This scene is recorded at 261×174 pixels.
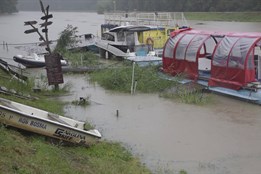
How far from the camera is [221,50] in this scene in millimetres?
16094

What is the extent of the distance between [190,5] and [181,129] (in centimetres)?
7087

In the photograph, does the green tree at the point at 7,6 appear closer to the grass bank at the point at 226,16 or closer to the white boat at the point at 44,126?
the grass bank at the point at 226,16

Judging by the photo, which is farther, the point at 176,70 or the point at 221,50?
the point at 176,70

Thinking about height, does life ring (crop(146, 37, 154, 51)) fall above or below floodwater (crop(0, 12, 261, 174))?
above

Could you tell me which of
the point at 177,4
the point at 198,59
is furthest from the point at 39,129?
the point at 177,4

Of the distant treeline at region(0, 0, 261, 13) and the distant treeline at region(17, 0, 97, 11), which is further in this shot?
the distant treeline at region(17, 0, 97, 11)

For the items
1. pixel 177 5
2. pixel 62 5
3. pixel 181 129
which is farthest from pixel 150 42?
pixel 62 5

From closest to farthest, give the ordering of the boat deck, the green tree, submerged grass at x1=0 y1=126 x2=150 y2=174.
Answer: submerged grass at x1=0 y1=126 x2=150 y2=174 → the boat deck → the green tree

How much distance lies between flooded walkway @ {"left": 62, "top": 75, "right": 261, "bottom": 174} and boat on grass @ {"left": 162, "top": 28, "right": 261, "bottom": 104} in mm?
704

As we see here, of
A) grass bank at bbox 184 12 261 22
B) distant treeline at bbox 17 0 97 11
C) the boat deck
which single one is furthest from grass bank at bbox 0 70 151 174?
distant treeline at bbox 17 0 97 11

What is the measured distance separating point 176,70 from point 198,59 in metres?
1.42

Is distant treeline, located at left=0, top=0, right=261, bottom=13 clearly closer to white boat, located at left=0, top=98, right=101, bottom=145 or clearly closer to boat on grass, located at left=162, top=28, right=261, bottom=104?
boat on grass, located at left=162, top=28, right=261, bottom=104

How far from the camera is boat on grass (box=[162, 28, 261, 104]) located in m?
15.1

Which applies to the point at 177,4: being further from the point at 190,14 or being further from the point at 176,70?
the point at 176,70
